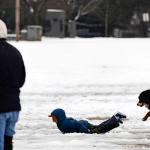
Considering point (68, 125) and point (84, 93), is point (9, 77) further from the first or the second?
point (84, 93)

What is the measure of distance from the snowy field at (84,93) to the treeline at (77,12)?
1412 cm

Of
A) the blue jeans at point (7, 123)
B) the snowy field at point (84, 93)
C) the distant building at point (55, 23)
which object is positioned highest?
the distant building at point (55, 23)

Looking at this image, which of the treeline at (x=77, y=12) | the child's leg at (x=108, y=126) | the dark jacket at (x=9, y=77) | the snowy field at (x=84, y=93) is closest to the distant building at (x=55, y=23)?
the treeline at (x=77, y=12)

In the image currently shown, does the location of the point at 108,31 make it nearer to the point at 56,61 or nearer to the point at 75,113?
the point at 56,61

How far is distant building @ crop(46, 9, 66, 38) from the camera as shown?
91.5 feet

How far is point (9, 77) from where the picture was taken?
11.3ft

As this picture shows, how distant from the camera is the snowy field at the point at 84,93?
5.41m

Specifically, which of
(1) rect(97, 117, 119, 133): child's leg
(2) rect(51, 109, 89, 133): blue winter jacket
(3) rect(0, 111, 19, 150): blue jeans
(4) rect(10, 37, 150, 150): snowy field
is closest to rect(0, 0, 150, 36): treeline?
(4) rect(10, 37, 150, 150): snowy field

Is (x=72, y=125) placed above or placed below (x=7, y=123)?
below

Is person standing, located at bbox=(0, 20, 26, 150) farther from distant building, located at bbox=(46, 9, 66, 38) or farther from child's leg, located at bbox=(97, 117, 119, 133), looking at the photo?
distant building, located at bbox=(46, 9, 66, 38)

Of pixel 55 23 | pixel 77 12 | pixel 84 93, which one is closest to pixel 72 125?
pixel 84 93

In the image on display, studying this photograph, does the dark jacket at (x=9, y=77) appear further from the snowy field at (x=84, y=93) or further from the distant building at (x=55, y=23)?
the distant building at (x=55, y=23)

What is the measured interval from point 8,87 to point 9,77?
3.7 inches

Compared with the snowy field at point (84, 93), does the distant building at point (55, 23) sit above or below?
above
